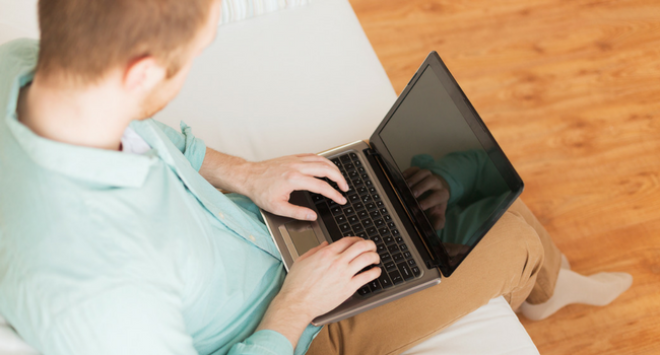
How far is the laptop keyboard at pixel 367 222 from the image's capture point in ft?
3.19

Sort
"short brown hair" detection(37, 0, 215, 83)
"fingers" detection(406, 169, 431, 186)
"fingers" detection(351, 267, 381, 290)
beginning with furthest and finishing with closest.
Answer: "fingers" detection(406, 169, 431, 186) → "fingers" detection(351, 267, 381, 290) → "short brown hair" detection(37, 0, 215, 83)

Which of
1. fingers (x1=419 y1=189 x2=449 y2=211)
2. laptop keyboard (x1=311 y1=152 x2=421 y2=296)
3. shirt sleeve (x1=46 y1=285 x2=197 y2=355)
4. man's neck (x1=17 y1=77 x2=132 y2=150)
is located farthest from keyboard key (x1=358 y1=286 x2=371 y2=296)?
man's neck (x1=17 y1=77 x2=132 y2=150)

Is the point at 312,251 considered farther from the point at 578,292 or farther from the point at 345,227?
the point at 578,292

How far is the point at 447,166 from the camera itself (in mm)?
960

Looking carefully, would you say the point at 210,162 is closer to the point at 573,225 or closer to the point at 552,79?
the point at 573,225

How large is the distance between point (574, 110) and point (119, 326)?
71.4 inches

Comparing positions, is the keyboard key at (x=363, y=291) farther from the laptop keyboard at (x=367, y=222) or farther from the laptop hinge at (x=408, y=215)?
the laptop hinge at (x=408, y=215)

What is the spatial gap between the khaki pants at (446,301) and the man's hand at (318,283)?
0.41 feet

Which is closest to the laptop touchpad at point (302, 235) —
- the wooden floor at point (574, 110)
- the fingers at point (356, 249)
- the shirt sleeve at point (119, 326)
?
the fingers at point (356, 249)

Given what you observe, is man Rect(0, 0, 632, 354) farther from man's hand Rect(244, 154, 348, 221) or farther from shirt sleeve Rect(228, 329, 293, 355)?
man's hand Rect(244, 154, 348, 221)

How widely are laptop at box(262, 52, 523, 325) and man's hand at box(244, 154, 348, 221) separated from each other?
4 cm

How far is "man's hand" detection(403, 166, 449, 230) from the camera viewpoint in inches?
37.9

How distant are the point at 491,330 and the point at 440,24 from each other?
1409 mm

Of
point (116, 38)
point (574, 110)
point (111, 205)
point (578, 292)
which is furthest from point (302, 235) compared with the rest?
point (574, 110)
